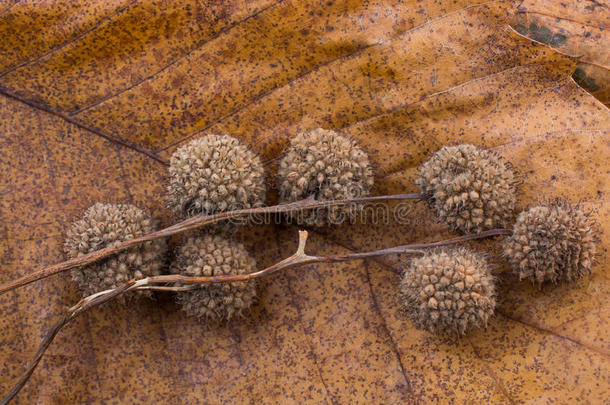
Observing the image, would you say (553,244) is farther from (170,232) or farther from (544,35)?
(170,232)

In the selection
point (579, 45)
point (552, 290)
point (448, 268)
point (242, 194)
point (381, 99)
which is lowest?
point (552, 290)

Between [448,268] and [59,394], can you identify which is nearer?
[448,268]

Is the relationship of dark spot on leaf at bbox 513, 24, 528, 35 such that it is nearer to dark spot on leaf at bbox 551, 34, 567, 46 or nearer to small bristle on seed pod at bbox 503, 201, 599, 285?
dark spot on leaf at bbox 551, 34, 567, 46

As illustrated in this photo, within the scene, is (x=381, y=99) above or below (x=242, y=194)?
above

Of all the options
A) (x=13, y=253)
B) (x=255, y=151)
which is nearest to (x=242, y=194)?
(x=255, y=151)

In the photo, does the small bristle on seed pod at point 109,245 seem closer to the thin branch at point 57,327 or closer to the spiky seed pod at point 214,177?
the thin branch at point 57,327

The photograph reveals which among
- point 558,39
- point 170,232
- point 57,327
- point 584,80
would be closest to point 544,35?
point 558,39

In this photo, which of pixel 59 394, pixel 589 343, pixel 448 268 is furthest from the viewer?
pixel 59 394

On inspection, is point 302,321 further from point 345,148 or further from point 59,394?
point 59,394
